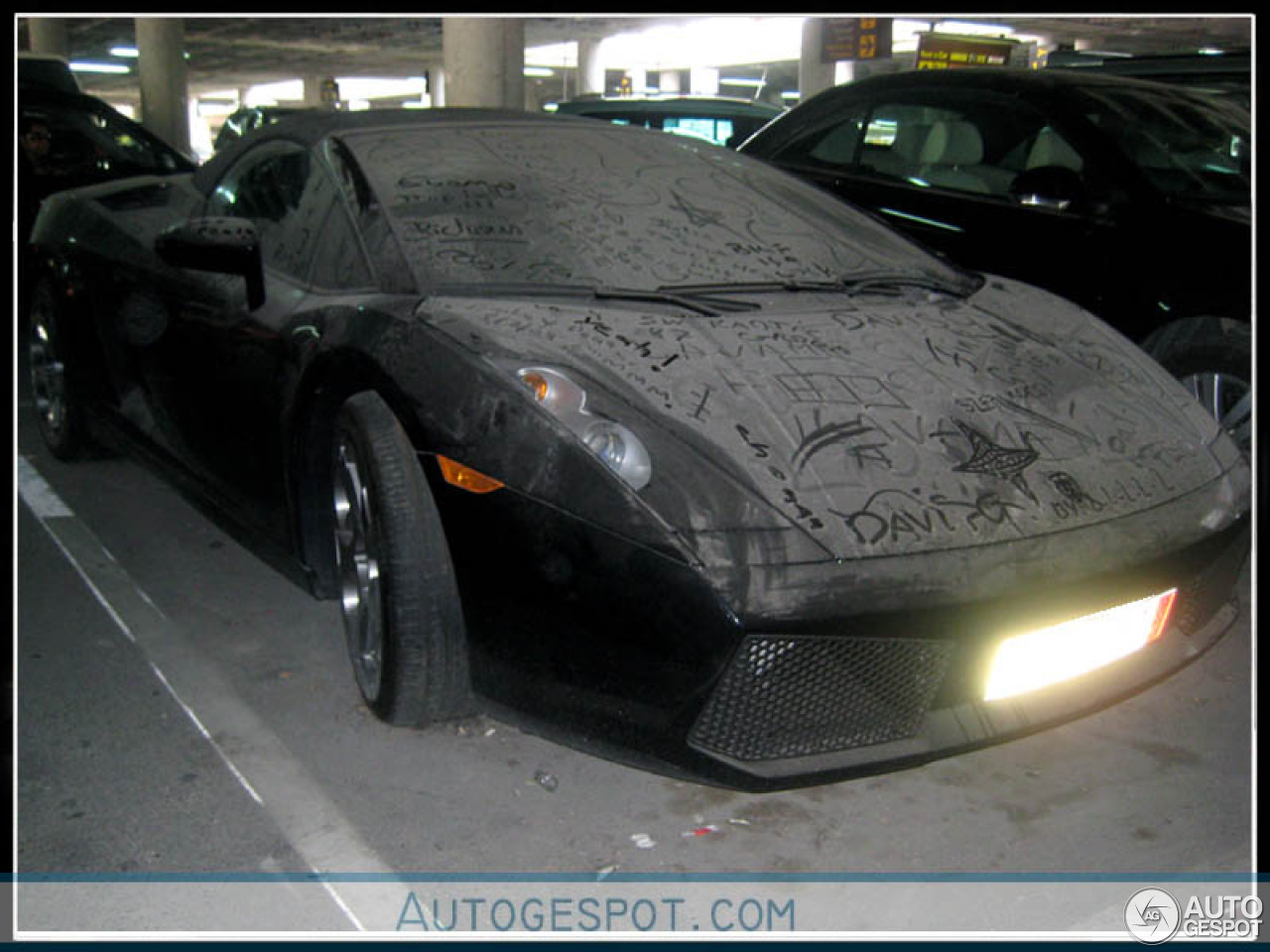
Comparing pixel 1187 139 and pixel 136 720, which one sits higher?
pixel 1187 139

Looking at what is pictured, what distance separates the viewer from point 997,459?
2389 mm

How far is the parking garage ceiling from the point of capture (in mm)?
30969

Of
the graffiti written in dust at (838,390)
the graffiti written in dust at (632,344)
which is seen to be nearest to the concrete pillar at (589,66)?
the graffiti written in dust at (632,344)

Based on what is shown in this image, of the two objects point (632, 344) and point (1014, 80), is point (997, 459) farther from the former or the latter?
point (1014, 80)

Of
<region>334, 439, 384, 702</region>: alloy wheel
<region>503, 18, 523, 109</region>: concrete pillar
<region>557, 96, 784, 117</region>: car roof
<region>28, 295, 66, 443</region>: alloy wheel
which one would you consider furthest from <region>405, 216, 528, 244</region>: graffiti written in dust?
<region>503, 18, 523, 109</region>: concrete pillar

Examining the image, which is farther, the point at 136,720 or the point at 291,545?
the point at 291,545

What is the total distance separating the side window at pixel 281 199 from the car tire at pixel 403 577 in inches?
27.0

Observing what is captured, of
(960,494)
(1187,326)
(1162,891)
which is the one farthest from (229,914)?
(1187,326)

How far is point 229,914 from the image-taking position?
2184 mm

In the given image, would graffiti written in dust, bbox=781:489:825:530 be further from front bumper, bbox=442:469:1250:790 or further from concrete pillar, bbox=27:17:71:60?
concrete pillar, bbox=27:17:71:60

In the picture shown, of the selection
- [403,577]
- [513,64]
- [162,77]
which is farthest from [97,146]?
[162,77]

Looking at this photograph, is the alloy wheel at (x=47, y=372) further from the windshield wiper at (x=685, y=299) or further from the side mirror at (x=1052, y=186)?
the side mirror at (x=1052, y=186)

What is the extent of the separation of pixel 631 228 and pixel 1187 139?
264 centimetres

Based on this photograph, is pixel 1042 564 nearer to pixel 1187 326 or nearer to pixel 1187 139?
pixel 1187 326
